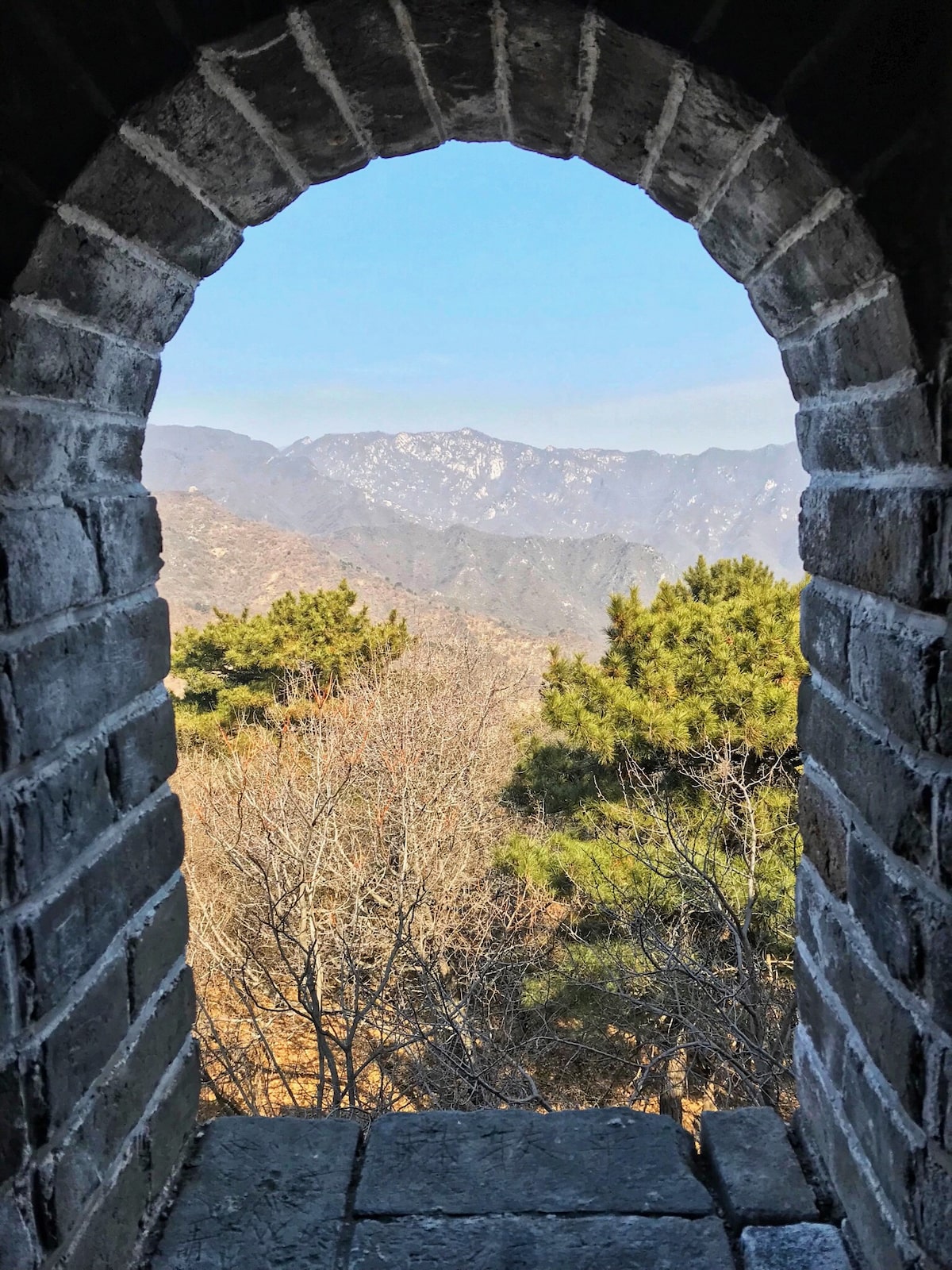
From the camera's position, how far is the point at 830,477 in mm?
1215

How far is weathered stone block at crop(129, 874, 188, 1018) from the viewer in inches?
51.7

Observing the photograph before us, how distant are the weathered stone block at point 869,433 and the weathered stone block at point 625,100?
0.43m

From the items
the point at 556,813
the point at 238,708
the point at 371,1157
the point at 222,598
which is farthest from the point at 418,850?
the point at 222,598

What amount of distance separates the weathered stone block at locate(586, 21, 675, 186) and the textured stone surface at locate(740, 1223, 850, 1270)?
5.14 ft

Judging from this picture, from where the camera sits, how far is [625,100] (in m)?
1.09

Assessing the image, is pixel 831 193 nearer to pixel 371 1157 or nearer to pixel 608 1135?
pixel 608 1135

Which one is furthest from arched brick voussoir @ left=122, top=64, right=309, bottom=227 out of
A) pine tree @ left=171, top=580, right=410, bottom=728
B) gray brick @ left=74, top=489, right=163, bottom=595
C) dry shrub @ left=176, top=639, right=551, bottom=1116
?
pine tree @ left=171, top=580, right=410, bottom=728

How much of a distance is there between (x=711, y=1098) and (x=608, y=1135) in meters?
7.32

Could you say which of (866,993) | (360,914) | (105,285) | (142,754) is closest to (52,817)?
(142,754)

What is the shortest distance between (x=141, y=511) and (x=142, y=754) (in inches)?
15.2

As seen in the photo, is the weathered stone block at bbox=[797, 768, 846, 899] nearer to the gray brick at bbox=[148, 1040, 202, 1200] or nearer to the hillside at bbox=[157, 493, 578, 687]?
the gray brick at bbox=[148, 1040, 202, 1200]

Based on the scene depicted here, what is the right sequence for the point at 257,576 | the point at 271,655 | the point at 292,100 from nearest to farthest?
the point at 292,100
the point at 271,655
the point at 257,576

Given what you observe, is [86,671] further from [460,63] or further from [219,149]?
[460,63]

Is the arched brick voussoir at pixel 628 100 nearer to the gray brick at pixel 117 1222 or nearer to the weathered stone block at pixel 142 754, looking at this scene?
the weathered stone block at pixel 142 754
